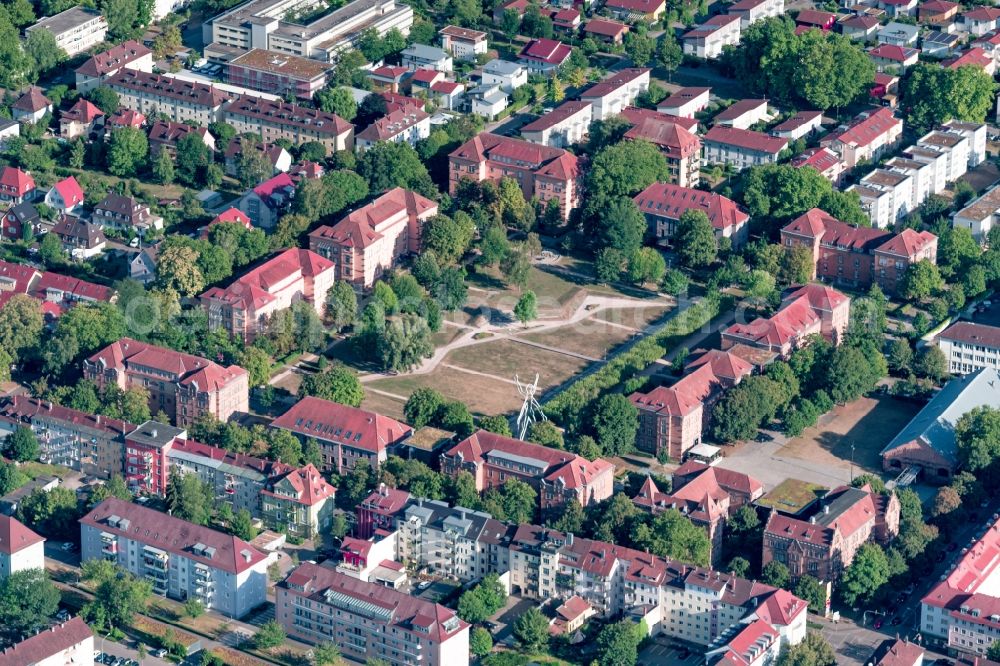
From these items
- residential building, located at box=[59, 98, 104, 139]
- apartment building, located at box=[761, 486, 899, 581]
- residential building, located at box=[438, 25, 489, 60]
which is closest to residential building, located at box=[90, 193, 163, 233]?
residential building, located at box=[59, 98, 104, 139]

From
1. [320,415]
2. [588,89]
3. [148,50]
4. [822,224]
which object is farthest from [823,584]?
[148,50]

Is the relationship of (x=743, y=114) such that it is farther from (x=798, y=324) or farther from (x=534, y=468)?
(x=534, y=468)


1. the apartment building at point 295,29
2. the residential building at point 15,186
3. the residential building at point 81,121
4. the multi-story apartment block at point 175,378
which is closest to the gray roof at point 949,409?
the multi-story apartment block at point 175,378

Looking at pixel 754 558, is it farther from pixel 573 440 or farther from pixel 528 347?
pixel 528 347

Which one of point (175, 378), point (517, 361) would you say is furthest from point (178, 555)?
point (517, 361)

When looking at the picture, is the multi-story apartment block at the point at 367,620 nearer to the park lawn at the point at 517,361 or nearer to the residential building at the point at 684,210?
the park lawn at the point at 517,361

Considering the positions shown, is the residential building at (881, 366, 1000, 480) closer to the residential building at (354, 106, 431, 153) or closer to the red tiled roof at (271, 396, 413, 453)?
the red tiled roof at (271, 396, 413, 453)

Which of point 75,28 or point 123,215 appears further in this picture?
point 75,28
